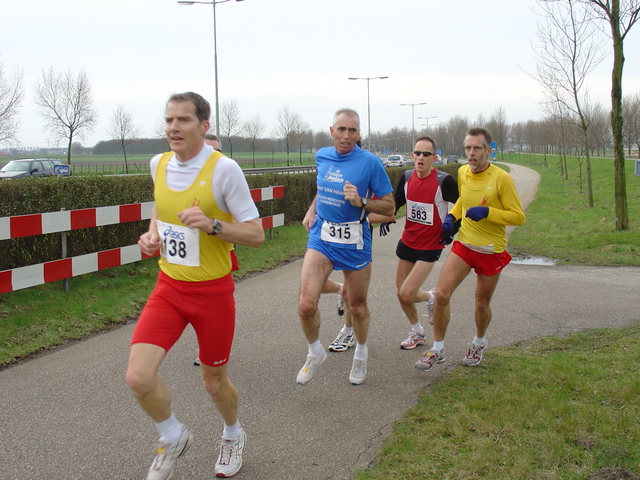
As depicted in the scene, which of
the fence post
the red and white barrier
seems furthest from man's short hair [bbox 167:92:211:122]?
the fence post

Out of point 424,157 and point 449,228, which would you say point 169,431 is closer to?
point 449,228

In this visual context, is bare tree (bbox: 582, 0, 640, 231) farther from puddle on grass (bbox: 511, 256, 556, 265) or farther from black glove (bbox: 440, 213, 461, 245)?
black glove (bbox: 440, 213, 461, 245)

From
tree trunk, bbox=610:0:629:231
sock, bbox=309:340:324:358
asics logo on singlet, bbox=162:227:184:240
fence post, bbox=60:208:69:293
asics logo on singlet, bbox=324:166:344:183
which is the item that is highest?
tree trunk, bbox=610:0:629:231

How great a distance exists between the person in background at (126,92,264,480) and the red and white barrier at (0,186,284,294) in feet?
12.6

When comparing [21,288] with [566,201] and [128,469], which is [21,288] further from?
[566,201]

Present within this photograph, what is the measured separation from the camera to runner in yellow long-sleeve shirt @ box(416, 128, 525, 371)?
5.34 metres

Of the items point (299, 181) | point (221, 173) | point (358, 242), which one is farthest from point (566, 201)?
point (221, 173)

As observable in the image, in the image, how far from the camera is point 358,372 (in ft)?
16.8

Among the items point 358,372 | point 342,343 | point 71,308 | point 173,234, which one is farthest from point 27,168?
point 173,234

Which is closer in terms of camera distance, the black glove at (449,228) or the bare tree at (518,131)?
the black glove at (449,228)

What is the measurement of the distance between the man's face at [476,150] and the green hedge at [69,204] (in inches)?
205

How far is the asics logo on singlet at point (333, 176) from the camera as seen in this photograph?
4.96m

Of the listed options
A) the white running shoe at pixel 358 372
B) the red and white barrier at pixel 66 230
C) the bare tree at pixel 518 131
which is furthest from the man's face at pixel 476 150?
the bare tree at pixel 518 131

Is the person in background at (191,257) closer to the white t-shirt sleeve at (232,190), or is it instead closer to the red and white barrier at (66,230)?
the white t-shirt sleeve at (232,190)
